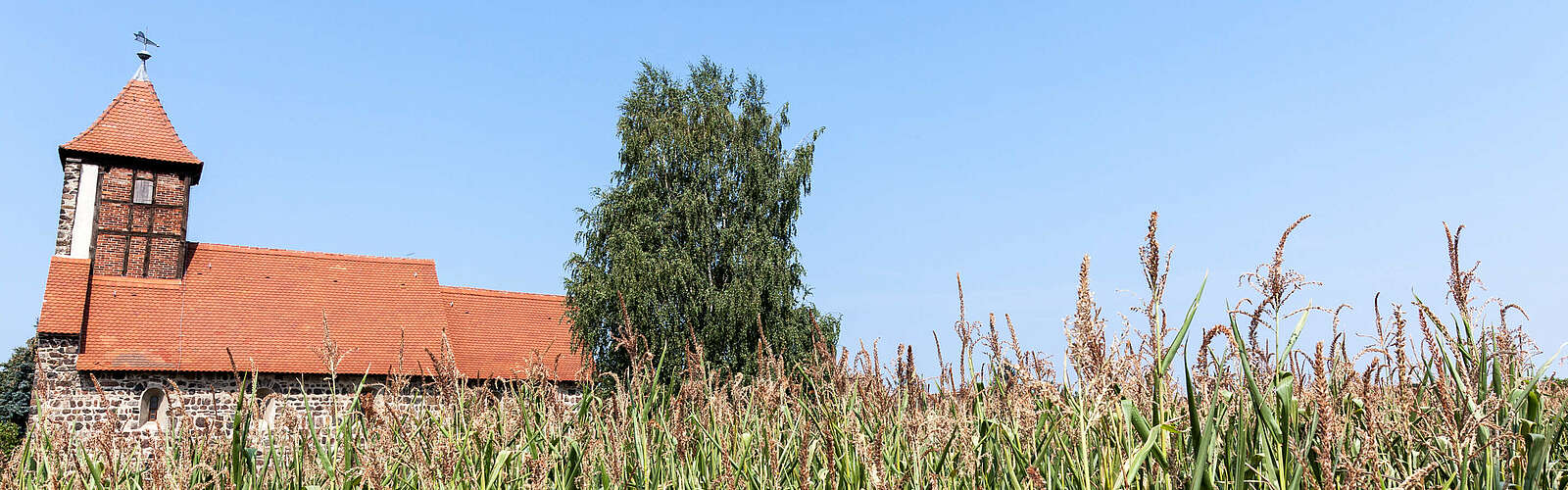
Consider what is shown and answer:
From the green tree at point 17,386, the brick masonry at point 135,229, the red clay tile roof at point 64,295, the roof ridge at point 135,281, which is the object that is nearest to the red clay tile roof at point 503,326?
the roof ridge at point 135,281

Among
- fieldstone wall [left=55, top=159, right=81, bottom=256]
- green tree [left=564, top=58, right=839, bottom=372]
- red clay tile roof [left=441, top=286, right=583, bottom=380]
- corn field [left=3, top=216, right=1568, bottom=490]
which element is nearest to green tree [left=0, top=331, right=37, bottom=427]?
fieldstone wall [left=55, top=159, right=81, bottom=256]

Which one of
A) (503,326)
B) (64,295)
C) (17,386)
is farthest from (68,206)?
(17,386)

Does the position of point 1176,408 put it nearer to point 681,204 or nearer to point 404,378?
point 404,378

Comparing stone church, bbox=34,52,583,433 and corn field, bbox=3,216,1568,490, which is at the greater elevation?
stone church, bbox=34,52,583,433

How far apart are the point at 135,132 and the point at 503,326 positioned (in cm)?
1140

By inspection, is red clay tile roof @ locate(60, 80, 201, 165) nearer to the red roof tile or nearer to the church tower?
the church tower

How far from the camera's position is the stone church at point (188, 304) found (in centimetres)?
2384

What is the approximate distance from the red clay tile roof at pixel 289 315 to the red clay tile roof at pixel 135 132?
9.11 ft

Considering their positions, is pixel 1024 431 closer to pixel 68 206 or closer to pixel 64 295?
pixel 64 295

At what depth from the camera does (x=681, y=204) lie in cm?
2614

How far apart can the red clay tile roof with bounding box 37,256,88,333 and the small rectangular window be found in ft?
6.51

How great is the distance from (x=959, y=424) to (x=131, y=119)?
1287 inches

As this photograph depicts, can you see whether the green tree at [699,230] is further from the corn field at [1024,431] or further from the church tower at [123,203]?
the corn field at [1024,431]

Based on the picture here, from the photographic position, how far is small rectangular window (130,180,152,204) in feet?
89.2
